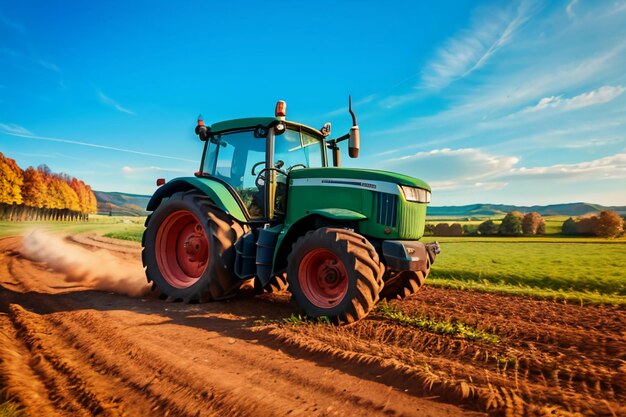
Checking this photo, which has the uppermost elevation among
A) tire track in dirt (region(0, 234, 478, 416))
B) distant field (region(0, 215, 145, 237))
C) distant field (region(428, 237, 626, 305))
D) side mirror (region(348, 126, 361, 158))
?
side mirror (region(348, 126, 361, 158))

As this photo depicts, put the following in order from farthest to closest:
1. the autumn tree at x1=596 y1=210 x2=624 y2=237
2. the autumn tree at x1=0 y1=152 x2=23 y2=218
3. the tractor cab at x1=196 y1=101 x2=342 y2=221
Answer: the autumn tree at x1=0 y1=152 x2=23 y2=218 → the autumn tree at x1=596 y1=210 x2=624 y2=237 → the tractor cab at x1=196 y1=101 x2=342 y2=221

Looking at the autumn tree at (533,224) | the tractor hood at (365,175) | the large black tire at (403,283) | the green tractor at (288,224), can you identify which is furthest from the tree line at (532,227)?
the tractor hood at (365,175)

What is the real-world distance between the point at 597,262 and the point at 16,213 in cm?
6183

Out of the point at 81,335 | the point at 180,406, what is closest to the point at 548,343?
the point at 180,406

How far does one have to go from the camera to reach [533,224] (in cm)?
1670

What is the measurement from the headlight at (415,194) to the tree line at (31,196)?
54.6 metres

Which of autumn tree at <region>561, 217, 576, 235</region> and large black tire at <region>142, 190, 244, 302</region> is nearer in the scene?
large black tire at <region>142, 190, 244, 302</region>

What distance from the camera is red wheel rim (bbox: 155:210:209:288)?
5727 mm

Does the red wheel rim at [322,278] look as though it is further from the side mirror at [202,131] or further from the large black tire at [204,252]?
the side mirror at [202,131]

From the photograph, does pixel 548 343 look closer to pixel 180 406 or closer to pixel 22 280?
pixel 180 406

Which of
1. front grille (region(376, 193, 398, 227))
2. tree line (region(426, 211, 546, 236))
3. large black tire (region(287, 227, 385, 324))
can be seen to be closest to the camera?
large black tire (region(287, 227, 385, 324))

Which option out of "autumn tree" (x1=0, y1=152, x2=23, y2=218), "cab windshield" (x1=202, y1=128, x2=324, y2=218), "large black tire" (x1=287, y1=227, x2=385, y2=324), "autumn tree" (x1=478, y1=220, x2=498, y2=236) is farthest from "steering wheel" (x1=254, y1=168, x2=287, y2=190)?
"autumn tree" (x1=0, y1=152, x2=23, y2=218)

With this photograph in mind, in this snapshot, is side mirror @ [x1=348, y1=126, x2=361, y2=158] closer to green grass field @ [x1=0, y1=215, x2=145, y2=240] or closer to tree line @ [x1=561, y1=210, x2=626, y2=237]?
tree line @ [x1=561, y1=210, x2=626, y2=237]

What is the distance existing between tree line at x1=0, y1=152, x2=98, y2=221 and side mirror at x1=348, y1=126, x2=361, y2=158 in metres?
53.7
